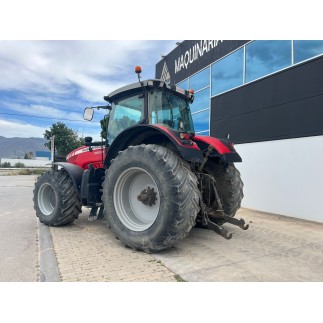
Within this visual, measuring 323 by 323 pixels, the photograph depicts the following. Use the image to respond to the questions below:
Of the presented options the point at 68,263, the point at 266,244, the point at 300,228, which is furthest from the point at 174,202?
the point at 300,228

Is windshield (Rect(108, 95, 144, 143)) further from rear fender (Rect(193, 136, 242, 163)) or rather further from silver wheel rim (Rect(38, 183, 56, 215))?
silver wheel rim (Rect(38, 183, 56, 215))

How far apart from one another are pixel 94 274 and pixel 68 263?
0.52 metres

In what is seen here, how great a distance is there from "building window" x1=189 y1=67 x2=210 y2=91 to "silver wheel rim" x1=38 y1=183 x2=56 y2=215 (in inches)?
306

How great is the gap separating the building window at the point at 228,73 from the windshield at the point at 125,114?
221 inches

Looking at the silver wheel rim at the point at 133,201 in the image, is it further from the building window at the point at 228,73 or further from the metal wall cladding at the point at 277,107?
the building window at the point at 228,73

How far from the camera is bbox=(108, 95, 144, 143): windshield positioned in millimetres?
4656

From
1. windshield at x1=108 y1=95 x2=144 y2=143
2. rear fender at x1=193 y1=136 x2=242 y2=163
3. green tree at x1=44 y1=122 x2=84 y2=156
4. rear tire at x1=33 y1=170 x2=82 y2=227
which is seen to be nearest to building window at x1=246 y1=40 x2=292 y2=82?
rear fender at x1=193 y1=136 x2=242 y2=163

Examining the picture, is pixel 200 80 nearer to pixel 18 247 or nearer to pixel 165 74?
pixel 165 74

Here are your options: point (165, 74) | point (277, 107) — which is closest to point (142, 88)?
point (277, 107)

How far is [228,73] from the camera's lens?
9953mm

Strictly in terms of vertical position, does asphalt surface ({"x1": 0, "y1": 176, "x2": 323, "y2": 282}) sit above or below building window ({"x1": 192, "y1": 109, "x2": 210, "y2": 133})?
below

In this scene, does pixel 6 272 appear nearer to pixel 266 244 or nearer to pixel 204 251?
pixel 204 251

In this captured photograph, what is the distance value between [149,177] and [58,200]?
1974 mm

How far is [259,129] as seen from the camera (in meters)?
8.37
